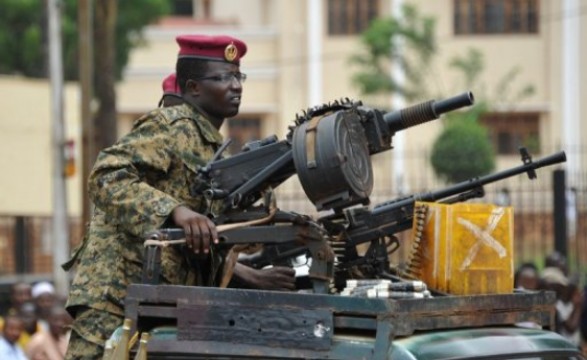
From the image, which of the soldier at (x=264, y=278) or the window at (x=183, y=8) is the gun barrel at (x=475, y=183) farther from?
the window at (x=183, y=8)

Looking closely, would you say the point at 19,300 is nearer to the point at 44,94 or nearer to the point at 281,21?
the point at 44,94

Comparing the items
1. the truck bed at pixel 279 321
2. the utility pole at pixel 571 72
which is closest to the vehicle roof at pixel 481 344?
the truck bed at pixel 279 321

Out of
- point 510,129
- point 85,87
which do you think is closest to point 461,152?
point 85,87

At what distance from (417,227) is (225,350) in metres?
1.02

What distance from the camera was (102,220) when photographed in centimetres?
598

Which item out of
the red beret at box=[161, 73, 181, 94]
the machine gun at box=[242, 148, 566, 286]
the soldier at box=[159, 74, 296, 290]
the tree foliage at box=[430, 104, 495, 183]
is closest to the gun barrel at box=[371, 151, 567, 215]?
the machine gun at box=[242, 148, 566, 286]

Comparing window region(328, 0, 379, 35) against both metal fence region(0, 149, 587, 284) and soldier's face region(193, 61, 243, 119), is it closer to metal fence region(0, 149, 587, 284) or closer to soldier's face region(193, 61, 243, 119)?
metal fence region(0, 149, 587, 284)

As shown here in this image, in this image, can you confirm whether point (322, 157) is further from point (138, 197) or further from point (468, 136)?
point (468, 136)

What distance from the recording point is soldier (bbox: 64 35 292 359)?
570 centimetres

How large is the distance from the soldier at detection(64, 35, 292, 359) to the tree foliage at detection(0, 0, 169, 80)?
2384 centimetres

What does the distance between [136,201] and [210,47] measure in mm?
851

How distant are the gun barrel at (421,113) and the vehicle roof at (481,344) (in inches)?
34.4

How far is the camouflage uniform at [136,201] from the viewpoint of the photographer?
224 inches

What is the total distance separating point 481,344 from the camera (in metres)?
5.12
